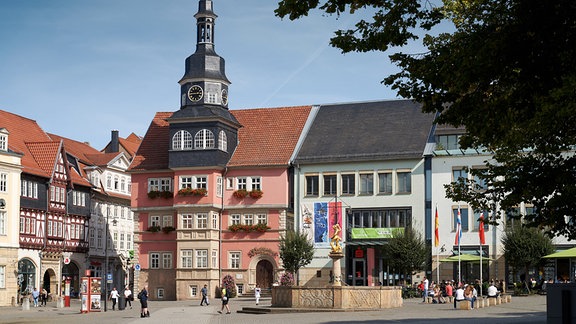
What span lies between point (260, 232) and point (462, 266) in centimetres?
Result: 1437

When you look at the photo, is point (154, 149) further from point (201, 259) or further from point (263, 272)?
point (263, 272)

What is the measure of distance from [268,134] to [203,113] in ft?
18.1

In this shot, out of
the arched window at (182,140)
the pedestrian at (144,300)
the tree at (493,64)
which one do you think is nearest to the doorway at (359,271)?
the arched window at (182,140)

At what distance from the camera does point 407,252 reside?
202ft

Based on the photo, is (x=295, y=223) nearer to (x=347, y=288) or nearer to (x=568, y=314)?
(x=347, y=288)

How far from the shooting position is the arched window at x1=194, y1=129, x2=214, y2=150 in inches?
2749

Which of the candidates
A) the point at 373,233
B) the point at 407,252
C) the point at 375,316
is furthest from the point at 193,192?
the point at 375,316

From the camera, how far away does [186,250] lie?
69.8 metres

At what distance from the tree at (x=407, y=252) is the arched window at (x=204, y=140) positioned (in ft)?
50.5

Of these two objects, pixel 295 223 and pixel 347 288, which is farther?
pixel 295 223

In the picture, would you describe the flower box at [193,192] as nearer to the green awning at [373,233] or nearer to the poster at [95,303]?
the green awning at [373,233]

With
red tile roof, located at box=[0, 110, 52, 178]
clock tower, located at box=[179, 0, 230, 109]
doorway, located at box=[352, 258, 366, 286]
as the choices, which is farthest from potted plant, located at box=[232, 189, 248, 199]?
red tile roof, located at box=[0, 110, 52, 178]

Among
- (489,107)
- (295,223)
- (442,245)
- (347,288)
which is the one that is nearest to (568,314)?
(489,107)

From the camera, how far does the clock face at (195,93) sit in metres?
70.4
